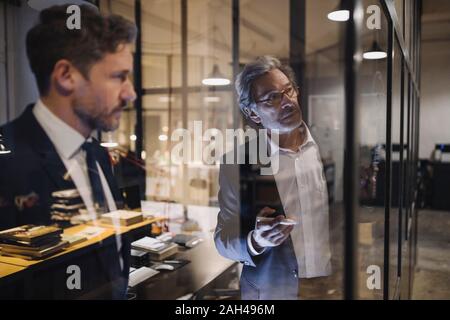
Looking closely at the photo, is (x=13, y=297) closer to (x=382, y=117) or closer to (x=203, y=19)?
(x=203, y=19)

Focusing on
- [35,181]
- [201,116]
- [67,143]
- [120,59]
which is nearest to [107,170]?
[67,143]

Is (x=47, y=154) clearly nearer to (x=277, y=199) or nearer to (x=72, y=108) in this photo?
(x=72, y=108)

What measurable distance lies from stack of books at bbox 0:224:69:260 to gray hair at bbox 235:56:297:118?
2.72 feet

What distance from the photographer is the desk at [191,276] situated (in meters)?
1.38

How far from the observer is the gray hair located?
49.3 inches

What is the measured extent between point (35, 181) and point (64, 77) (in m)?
0.39

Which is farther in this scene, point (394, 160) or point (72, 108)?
point (394, 160)

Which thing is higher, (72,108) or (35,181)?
(72,108)

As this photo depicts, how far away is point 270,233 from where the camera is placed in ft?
4.15

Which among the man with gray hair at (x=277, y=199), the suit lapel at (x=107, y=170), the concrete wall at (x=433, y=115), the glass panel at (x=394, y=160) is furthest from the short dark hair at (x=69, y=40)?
the concrete wall at (x=433, y=115)

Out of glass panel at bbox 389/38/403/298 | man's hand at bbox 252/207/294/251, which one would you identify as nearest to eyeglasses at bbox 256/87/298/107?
man's hand at bbox 252/207/294/251

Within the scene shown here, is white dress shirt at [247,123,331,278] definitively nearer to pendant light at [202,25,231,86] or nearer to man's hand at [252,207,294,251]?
man's hand at [252,207,294,251]

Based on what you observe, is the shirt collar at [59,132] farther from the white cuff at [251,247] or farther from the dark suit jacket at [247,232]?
the white cuff at [251,247]
